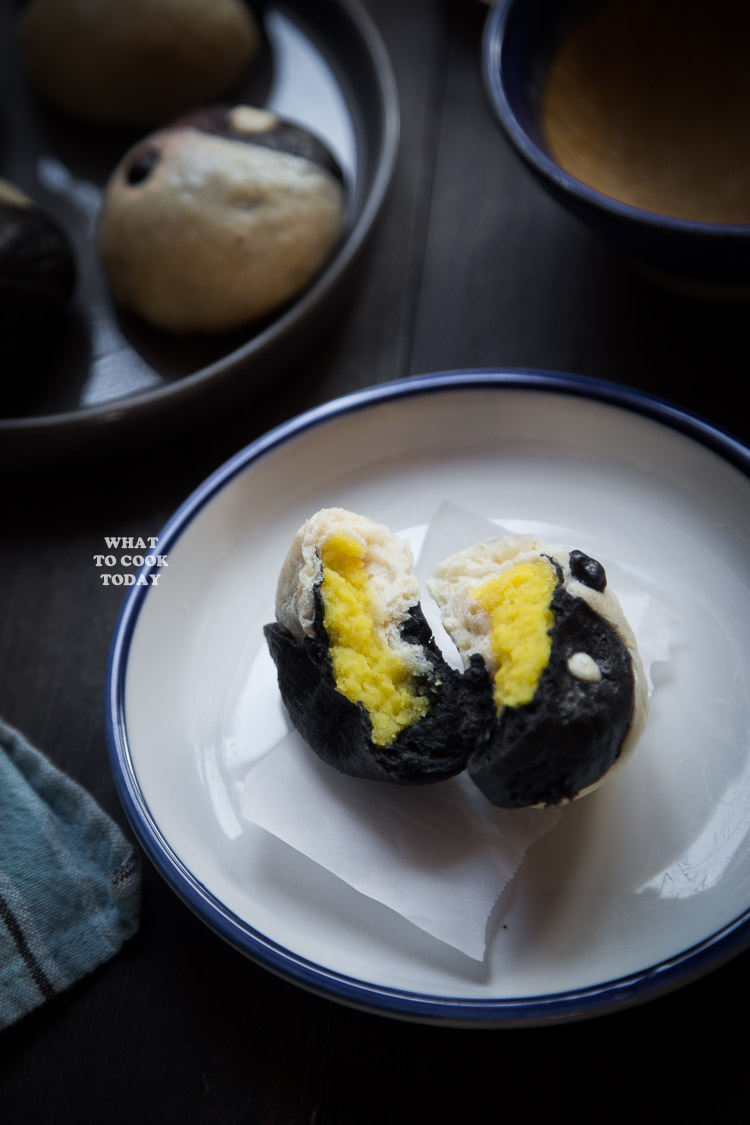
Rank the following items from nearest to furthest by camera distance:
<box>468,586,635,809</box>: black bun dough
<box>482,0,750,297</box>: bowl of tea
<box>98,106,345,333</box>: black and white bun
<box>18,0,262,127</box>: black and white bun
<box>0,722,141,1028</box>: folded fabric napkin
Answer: <box>468,586,635,809</box>: black bun dough, <box>0,722,141,1028</box>: folded fabric napkin, <box>482,0,750,297</box>: bowl of tea, <box>98,106,345,333</box>: black and white bun, <box>18,0,262,127</box>: black and white bun

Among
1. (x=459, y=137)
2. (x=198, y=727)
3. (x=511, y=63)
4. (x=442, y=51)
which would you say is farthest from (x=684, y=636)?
(x=442, y=51)

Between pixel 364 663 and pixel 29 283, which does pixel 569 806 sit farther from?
pixel 29 283

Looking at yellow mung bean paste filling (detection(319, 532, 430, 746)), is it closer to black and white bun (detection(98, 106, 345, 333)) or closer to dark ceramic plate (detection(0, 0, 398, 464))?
dark ceramic plate (detection(0, 0, 398, 464))

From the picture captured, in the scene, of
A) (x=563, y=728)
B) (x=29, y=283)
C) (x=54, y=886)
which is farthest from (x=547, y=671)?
(x=29, y=283)

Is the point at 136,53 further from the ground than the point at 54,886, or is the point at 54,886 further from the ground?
the point at 136,53

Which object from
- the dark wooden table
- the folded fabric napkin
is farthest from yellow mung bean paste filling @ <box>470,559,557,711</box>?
the folded fabric napkin
